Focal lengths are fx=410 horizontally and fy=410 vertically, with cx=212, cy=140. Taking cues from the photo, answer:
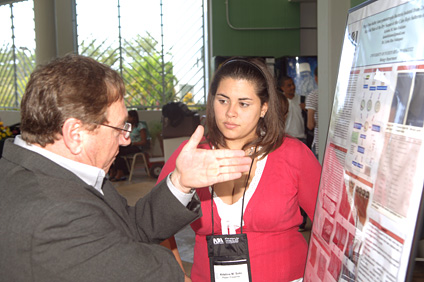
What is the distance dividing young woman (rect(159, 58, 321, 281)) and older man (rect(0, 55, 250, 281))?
41 cm

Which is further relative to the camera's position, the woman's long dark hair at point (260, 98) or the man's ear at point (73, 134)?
the woman's long dark hair at point (260, 98)

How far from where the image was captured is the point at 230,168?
123 centimetres

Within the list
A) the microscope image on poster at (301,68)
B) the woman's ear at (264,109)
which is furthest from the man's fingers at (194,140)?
the microscope image on poster at (301,68)

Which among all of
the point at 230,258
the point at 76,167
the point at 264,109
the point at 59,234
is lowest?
the point at 230,258

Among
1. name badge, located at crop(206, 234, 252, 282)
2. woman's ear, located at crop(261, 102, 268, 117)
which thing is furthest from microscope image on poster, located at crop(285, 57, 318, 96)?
name badge, located at crop(206, 234, 252, 282)

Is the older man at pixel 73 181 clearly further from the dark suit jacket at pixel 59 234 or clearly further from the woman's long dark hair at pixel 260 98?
the woman's long dark hair at pixel 260 98

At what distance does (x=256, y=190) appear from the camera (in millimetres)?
1637

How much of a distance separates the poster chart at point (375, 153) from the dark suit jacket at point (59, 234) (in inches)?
19.0

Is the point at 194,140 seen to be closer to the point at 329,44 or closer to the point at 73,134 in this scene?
the point at 73,134

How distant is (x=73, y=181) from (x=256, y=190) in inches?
32.3

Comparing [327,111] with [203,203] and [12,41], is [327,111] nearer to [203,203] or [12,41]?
[203,203]

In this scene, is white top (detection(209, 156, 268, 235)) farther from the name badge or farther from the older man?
the older man

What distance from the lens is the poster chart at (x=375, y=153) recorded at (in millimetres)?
858

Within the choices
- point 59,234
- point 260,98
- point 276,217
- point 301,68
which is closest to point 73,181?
point 59,234
